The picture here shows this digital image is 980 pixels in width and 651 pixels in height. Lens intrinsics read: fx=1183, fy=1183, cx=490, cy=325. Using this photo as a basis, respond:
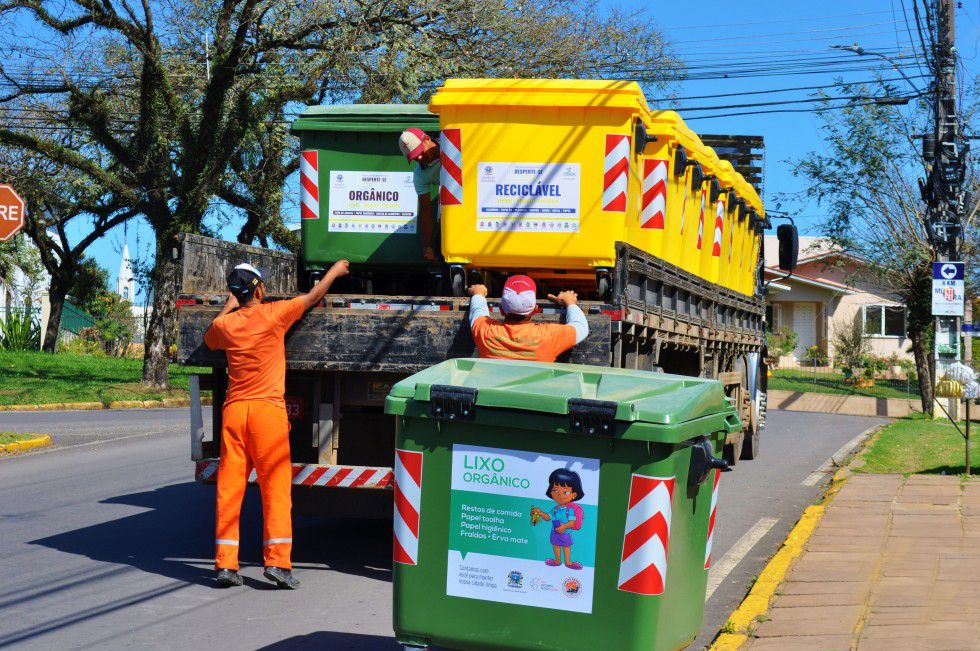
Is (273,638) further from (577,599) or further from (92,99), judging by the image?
(92,99)

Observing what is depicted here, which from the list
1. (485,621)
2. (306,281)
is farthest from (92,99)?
Result: (485,621)

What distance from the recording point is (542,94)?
26.2ft

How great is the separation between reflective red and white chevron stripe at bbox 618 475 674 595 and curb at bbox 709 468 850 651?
158 cm

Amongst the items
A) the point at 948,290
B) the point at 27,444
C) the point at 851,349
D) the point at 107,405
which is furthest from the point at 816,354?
the point at 27,444

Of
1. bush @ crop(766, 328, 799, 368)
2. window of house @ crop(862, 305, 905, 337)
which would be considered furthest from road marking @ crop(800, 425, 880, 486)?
window of house @ crop(862, 305, 905, 337)

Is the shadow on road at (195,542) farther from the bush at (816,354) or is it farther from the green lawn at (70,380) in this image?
the bush at (816,354)

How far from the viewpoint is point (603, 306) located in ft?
23.2

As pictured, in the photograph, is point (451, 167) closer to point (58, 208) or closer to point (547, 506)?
point (547, 506)

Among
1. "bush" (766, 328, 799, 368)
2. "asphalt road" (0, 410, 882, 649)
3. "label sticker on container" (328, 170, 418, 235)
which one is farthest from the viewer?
"bush" (766, 328, 799, 368)

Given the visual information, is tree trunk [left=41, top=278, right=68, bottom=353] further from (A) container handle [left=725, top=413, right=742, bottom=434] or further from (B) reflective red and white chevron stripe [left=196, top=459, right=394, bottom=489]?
(A) container handle [left=725, top=413, right=742, bottom=434]

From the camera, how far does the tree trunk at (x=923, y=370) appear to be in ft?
89.2

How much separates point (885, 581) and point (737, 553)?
1.72 m

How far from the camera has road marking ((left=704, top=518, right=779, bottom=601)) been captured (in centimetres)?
766

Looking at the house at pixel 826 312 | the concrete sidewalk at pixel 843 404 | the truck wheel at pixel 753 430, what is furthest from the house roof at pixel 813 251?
the truck wheel at pixel 753 430
